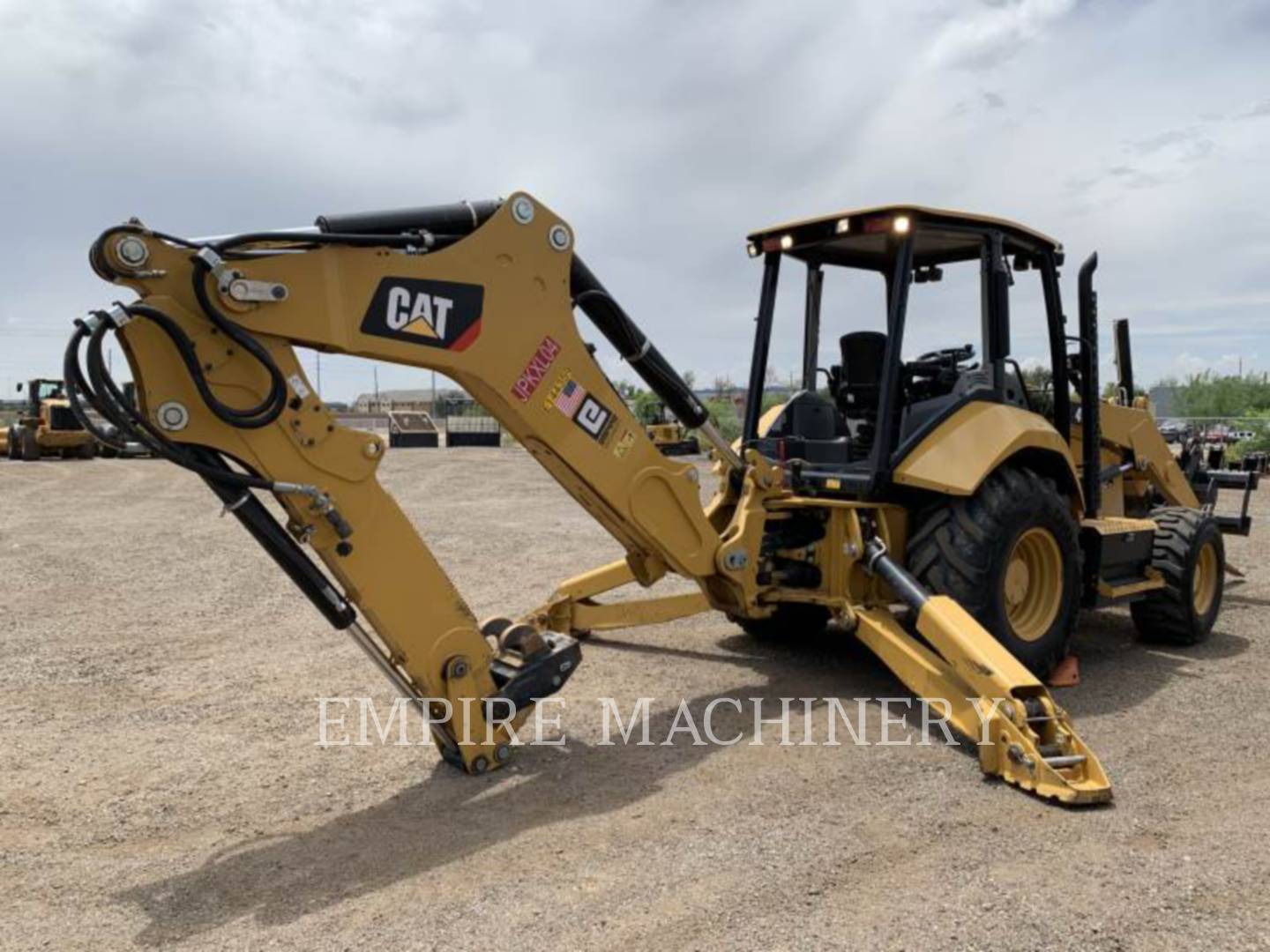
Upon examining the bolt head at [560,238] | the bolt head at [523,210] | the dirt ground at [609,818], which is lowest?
the dirt ground at [609,818]

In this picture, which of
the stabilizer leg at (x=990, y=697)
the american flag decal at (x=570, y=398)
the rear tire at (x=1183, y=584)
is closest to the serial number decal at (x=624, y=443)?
the american flag decal at (x=570, y=398)

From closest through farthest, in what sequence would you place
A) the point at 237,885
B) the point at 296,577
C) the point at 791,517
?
1. the point at 237,885
2. the point at 296,577
3. the point at 791,517

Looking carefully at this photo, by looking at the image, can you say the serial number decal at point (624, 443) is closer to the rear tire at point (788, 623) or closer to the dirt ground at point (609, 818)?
the dirt ground at point (609, 818)

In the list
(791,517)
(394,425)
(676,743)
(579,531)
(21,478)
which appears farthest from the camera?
(394,425)

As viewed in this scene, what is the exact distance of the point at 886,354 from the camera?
5566mm

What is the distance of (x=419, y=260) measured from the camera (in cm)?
398

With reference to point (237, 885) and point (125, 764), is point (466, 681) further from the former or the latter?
point (125, 764)

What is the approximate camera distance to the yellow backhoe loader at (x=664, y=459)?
12.0 ft

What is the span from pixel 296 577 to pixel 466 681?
806mm

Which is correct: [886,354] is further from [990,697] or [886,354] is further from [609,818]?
[609,818]

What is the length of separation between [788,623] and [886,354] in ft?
A: 6.50

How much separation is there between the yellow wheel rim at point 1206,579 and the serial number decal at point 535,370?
16.7ft

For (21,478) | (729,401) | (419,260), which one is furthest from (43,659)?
(729,401)

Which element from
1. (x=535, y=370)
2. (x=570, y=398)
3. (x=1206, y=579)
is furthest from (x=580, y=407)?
(x=1206, y=579)
